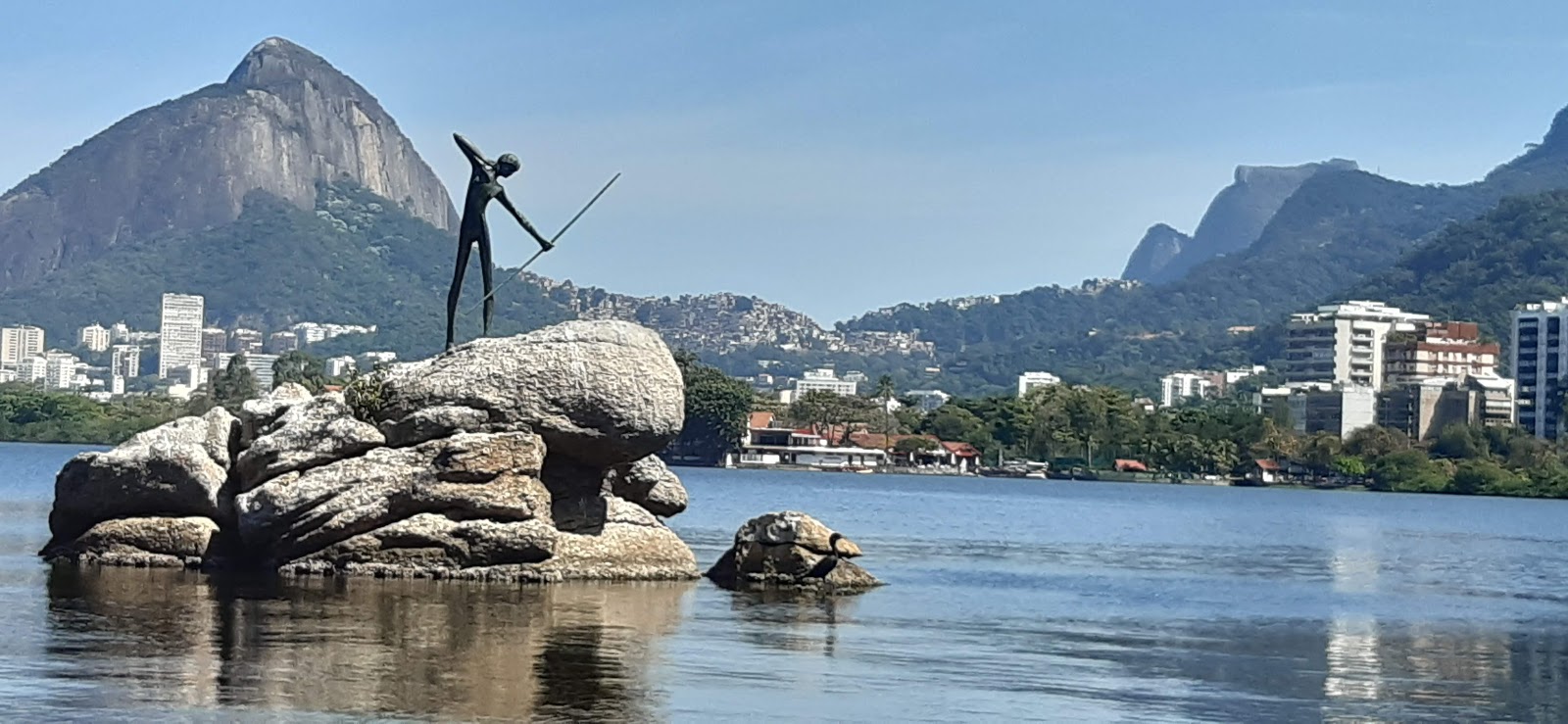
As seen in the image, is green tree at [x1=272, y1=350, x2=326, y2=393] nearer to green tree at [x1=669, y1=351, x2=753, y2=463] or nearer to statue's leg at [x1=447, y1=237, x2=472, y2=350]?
green tree at [x1=669, y1=351, x2=753, y2=463]

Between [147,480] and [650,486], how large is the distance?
296 inches

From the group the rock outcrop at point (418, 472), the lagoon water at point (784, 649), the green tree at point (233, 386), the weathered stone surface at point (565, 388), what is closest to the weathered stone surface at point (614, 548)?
the rock outcrop at point (418, 472)

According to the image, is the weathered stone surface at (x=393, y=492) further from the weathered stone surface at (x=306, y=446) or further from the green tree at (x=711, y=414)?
the green tree at (x=711, y=414)

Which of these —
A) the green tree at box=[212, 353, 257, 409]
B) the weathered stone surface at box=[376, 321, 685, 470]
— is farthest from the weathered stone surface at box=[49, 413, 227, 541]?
the green tree at box=[212, 353, 257, 409]

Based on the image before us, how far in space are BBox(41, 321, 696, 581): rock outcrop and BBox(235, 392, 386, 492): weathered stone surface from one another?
0.9 inches

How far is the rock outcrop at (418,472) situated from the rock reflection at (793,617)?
2464 millimetres

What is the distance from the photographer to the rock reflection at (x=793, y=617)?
80.4 ft

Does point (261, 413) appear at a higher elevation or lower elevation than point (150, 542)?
higher

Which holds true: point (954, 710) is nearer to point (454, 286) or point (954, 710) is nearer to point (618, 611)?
point (618, 611)

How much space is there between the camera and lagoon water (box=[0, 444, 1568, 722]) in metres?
18.5

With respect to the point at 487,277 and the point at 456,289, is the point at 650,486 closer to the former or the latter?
the point at 487,277

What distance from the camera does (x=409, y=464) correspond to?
96.6 feet

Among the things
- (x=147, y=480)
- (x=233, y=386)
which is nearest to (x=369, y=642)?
(x=147, y=480)

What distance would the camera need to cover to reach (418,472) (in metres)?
29.4
